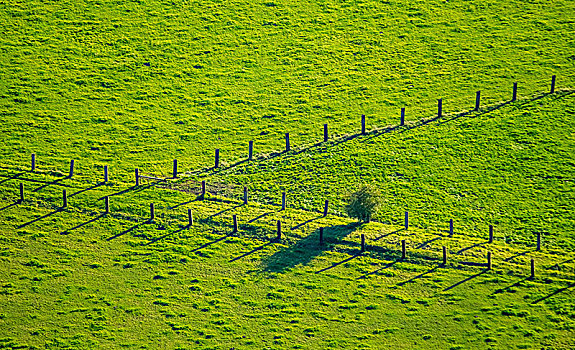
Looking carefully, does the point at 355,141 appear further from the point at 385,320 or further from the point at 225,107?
the point at 385,320

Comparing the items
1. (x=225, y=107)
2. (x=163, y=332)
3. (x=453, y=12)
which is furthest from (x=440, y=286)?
(x=453, y=12)

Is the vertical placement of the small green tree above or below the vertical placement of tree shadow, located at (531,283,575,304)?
above

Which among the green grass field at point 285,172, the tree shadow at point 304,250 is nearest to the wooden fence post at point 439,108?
the green grass field at point 285,172

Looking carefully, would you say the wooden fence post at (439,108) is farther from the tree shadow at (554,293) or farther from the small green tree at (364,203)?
the tree shadow at (554,293)

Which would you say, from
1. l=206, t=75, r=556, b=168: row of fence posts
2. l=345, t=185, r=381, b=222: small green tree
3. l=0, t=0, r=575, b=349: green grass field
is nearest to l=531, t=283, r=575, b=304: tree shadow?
l=0, t=0, r=575, b=349: green grass field

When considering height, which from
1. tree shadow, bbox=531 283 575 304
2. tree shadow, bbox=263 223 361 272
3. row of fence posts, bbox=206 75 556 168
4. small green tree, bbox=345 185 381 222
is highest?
row of fence posts, bbox=206 75 556 168

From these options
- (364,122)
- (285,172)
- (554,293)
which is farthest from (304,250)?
(364,122)

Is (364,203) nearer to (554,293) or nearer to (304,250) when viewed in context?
(304,250)

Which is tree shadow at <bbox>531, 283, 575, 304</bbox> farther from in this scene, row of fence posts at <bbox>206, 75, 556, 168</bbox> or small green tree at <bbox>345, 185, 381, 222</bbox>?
row of fence posts at <bbox>206, 75, 556, 168</bbox>
